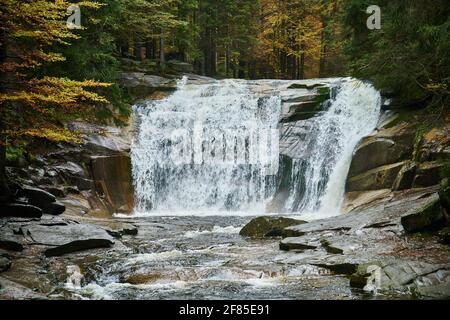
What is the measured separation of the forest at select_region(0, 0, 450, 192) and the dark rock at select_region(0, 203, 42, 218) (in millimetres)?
1571

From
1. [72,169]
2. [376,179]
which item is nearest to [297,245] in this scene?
[376,179]

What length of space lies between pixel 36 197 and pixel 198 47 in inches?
1068

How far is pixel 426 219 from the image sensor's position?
10484mm

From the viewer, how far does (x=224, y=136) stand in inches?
923

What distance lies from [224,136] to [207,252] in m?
A: 12.2

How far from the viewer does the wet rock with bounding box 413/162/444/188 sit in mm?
14461

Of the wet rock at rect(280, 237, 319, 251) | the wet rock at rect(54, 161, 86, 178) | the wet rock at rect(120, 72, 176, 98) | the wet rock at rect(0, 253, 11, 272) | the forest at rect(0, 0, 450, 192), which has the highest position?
the forest at rect(0, 0, 450, 192)

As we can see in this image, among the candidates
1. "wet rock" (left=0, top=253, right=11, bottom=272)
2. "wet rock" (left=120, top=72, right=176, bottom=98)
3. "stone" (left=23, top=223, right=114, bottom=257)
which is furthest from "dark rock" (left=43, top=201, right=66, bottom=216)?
"wet rock" (left=120, top=72, right=176, bottom=98)

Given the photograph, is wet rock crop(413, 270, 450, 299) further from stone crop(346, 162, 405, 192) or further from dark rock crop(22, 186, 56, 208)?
dark rock crop(22, 186, 56, 208)

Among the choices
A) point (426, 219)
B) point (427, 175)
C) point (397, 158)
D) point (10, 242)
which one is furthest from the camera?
point (397, 158)

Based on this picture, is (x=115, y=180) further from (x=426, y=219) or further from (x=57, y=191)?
(x=426, y=219)
